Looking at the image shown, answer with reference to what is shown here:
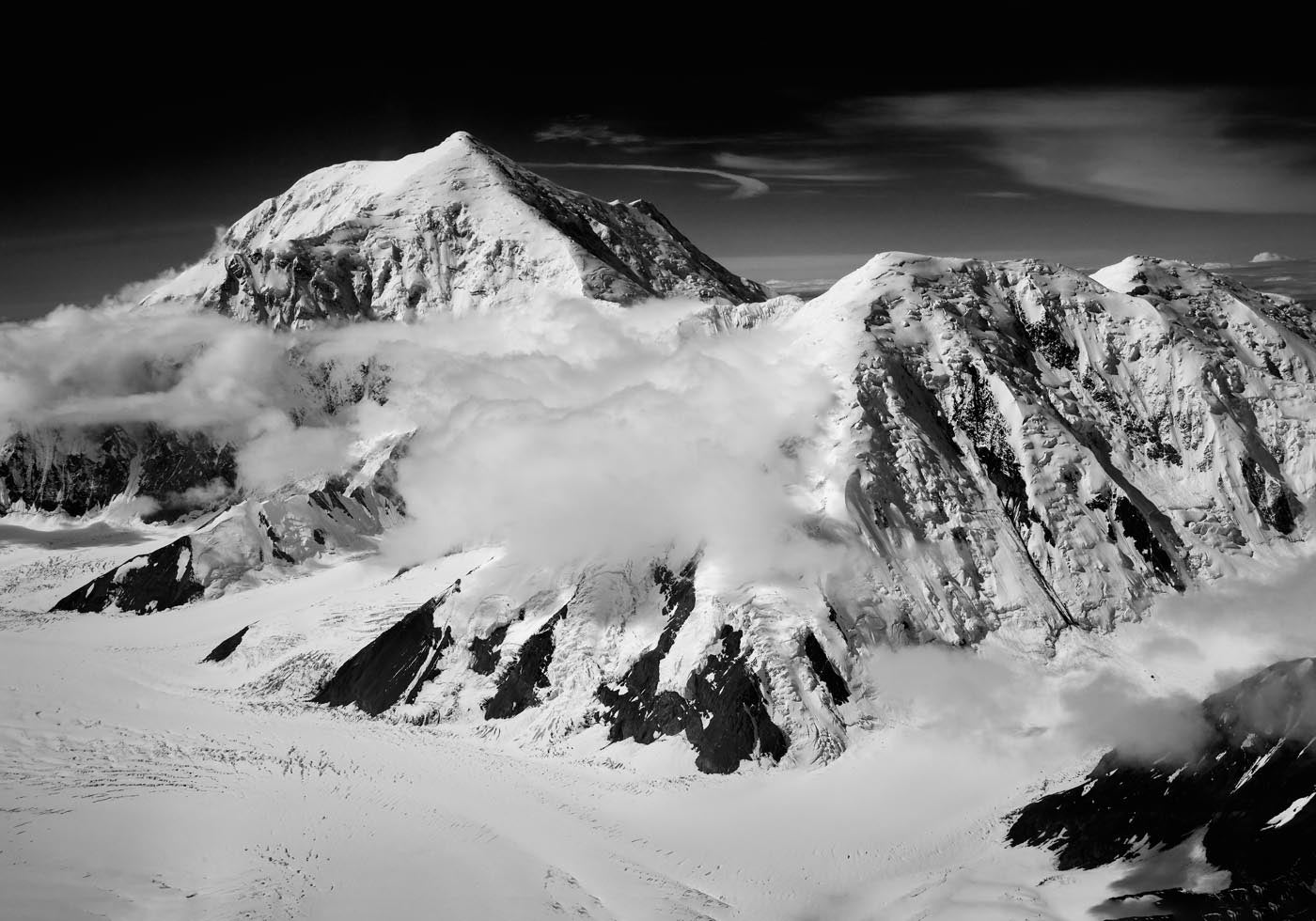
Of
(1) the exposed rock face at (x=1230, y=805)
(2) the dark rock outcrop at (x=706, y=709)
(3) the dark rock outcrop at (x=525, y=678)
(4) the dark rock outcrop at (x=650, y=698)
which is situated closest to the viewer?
(1) the exposed rock face at (x=1230, y=805)

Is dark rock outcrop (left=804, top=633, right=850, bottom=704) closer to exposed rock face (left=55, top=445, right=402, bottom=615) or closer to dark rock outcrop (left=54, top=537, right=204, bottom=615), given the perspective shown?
exposed rock face (left=55, top=445, right=402, bottom=615)

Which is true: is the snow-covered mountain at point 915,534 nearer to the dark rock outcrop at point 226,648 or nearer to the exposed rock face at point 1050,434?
the exposed rock face at point 1050,434

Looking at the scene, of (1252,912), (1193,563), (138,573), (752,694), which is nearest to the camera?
(1252,912)

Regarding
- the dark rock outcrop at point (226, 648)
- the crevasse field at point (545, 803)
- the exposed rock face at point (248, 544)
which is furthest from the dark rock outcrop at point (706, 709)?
the exposed rock face at point (248, 544)

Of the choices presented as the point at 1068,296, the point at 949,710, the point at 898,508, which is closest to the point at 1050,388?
the point at 1068,296

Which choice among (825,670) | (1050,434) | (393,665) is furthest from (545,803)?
(1050,434)

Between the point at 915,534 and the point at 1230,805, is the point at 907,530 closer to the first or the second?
the point at 915,534

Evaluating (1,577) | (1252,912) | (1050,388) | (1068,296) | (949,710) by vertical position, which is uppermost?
(1068,296)

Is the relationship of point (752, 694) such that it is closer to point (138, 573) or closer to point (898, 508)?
point (898, 508)
